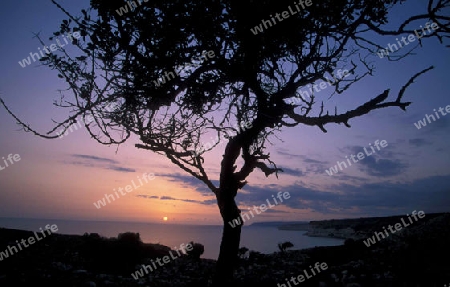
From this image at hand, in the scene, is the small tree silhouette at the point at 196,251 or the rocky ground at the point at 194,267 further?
the small tree silhouette at the point at 196,251

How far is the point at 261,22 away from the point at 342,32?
2.52 metres

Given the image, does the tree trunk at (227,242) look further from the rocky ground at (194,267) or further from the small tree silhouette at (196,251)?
the small tree silhouette at (196,251)

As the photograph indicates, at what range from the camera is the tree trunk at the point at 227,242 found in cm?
828

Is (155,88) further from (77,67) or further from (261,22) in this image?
(261,22)

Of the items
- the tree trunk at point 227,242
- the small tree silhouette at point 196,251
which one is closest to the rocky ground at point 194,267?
the small tree silhouette at point 196,251

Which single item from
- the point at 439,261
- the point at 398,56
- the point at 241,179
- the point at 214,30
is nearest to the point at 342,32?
the point at 398,56

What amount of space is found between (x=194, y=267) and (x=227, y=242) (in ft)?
17.5

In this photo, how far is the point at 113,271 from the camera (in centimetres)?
1128

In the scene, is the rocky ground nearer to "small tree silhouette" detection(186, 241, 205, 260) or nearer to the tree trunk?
"small tree silhouette" detection(186, 241, 205, 260)

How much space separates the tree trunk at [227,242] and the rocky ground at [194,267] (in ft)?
4.36

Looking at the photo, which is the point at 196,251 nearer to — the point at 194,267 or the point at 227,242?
the point at 194,267

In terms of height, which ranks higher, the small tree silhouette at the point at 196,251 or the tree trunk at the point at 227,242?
the tree trunk at the point at 227,242

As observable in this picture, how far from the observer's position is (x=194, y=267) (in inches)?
508

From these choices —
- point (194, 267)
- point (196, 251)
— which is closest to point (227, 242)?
point (194, 267)
